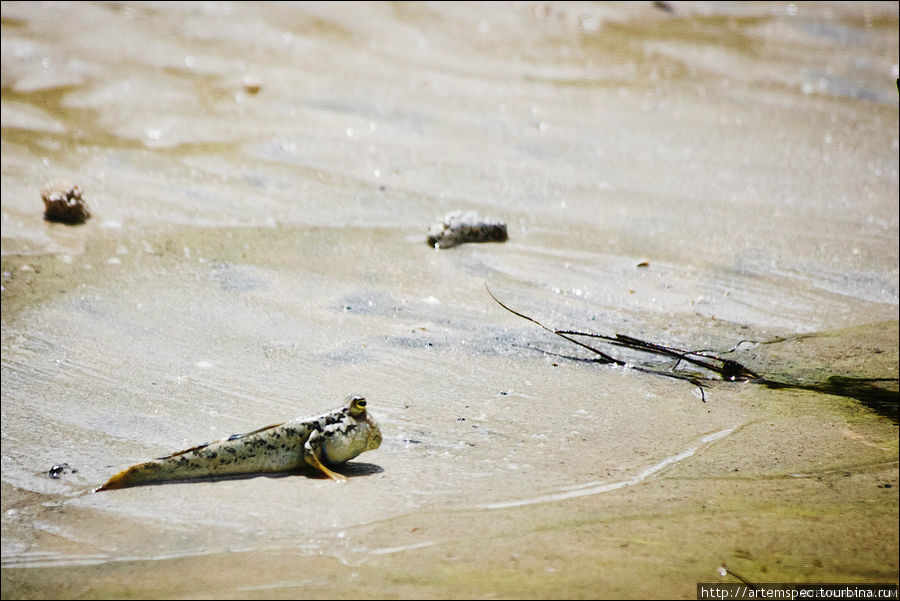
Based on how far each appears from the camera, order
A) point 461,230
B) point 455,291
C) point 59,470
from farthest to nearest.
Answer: point 461,230, point 455,291, point 59,470

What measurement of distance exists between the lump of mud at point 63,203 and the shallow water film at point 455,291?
0.10 m

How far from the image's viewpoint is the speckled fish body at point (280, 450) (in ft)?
9.59

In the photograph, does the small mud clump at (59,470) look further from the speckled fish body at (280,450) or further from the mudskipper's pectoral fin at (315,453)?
the mudskipper's pectoral fin at (315,453)

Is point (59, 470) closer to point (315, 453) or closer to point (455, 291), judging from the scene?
point (315, 453)

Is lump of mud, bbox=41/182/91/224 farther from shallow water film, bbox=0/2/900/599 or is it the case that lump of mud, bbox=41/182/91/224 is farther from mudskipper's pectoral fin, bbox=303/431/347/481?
mudskipper's pectoral fin, bbox=303/431/347/481

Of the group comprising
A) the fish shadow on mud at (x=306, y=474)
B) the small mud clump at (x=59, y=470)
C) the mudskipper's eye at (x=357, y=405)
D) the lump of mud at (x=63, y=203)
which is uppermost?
the lump of mud at (x=63, y=203)

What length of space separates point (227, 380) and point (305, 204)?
211cm

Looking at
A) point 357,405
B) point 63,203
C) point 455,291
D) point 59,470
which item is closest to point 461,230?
point 455,291

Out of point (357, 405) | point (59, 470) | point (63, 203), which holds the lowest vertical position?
point (59, 470)

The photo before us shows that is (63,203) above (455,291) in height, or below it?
above

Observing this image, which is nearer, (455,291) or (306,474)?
(306,474)

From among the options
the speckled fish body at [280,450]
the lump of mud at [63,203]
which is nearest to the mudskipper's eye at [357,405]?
the speckled fish body at [280,450]

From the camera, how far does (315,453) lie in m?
3.02

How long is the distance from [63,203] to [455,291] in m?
2.37
